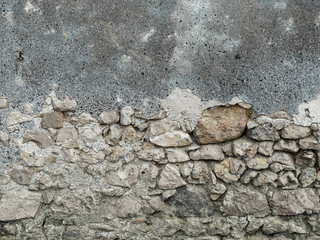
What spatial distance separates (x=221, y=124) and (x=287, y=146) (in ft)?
1.36

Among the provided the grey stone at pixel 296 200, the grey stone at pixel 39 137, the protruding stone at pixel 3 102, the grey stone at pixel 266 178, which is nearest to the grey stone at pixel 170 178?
the grey stone at pixel 266 178

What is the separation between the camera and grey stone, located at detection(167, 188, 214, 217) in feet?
8.54

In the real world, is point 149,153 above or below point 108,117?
below

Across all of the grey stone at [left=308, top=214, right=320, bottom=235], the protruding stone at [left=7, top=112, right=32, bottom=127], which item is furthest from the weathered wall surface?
the grey stone at [left=308, top=214, right=320, bottom=235]

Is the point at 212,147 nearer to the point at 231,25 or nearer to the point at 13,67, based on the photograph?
the point at 231,25

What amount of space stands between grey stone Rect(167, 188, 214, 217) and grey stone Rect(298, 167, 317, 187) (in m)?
0.57

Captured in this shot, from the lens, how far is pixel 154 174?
8.41 feet

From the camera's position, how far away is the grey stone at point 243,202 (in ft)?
8.57

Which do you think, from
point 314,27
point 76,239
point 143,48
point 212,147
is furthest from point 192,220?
point 314,27

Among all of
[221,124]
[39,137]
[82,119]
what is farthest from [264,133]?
[39,137]

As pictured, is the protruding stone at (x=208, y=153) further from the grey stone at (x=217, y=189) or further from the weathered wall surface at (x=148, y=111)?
the grey stone at (x=217, y=189)

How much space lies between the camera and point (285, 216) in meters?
2.66

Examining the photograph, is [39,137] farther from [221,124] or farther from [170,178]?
[221,124]

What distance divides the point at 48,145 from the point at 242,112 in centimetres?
114
